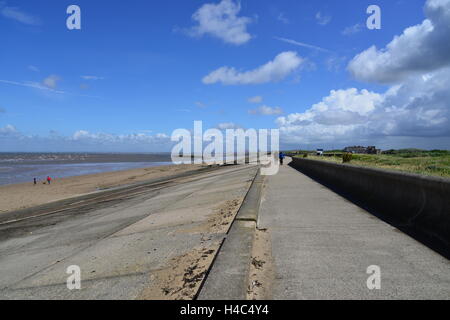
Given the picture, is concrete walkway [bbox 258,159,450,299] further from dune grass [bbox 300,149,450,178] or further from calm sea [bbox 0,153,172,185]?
calm sea [bbox 0,153,172,185]

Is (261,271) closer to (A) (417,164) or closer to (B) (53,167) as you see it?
(A) (417,164)

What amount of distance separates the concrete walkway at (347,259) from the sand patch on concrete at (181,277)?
88 cm

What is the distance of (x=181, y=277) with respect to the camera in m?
3.74

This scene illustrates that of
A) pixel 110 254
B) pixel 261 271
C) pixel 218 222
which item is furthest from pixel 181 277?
pixel 218 222

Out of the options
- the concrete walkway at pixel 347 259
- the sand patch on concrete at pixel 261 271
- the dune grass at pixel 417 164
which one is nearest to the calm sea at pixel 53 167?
the dune grass at pixel 417 164

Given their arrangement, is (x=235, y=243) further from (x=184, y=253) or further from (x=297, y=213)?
(x=297, y=213)

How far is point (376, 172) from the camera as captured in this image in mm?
7535

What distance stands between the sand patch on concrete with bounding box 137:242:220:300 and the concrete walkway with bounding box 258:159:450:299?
88 centimetres

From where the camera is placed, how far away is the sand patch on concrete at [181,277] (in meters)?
3.33

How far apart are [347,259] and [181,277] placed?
215cm
